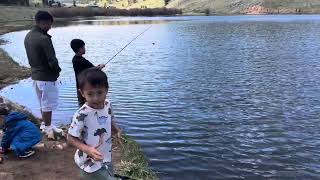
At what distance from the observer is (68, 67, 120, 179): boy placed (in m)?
5.24

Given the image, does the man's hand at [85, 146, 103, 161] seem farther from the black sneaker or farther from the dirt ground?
the black sneaker

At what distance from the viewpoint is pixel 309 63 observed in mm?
27453

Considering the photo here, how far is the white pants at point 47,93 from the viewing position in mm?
9953

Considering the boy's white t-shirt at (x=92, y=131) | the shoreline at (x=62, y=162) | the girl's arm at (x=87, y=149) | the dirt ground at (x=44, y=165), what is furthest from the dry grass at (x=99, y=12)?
the girl's arm at (x=87, y=149)

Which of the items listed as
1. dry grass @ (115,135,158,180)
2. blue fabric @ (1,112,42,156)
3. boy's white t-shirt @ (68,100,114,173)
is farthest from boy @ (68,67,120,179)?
blue fabric @ (1,112,42,156)

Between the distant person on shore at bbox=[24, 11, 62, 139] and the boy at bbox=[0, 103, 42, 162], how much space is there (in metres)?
0.82

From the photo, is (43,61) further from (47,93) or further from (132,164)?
(132,164)

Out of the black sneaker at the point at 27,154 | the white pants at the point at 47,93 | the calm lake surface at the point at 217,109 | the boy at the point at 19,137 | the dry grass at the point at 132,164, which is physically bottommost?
the calm lake surface at the point at 217,109

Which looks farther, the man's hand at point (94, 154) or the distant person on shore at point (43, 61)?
the distant person on shore at point (43, 61)

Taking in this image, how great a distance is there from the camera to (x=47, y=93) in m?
10.0

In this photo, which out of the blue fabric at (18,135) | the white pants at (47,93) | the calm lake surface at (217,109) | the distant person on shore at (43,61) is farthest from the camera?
the calm lake surface at (217,109)

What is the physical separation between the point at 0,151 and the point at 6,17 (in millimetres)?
71496

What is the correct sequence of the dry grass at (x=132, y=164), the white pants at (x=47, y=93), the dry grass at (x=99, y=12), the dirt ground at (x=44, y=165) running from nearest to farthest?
1. the dirt ground at (x=44, y=165)
2. the dry grass at (x=132, y=164)
3. the white pants at (x=47, y=93)
4. the dry grass at (x=99, y=12)

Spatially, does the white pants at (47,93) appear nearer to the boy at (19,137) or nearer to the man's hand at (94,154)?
the boy at (19,137)
